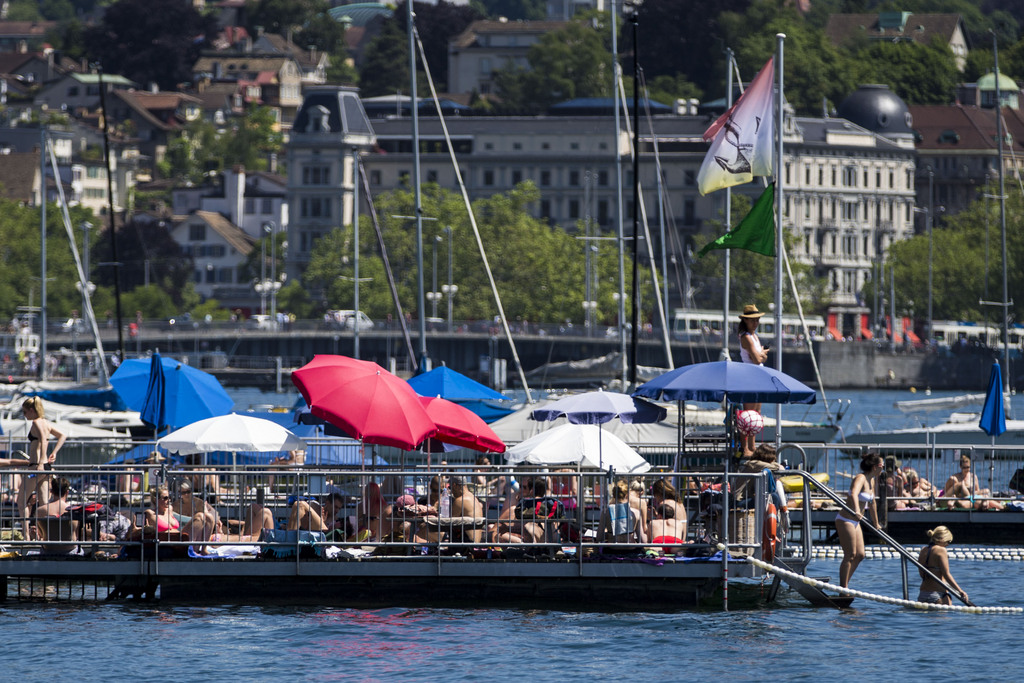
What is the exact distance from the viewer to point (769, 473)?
24.1 metres

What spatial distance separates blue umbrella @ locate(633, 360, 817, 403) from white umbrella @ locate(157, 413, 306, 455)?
165 inches

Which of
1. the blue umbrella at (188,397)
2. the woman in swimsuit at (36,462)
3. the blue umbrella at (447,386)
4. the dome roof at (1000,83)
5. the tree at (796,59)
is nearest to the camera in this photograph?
the woman in swimsuit at (36,462)

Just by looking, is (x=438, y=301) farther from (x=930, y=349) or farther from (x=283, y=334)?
(x=930, y=349)

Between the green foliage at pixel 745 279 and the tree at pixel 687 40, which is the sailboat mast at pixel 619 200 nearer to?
the green foliage at pixel 745 279

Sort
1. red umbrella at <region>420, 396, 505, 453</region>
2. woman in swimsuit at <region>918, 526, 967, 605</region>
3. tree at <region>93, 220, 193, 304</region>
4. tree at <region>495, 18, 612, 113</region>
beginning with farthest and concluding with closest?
tree at <region>495, 18, 612, 113</region>, tree at <region>93, 220, 193, 304</region>, red umbrella at <region>420, 396, 505, 453</region>, woman in swimsuit at <region>918, 526, 967, 605</region>

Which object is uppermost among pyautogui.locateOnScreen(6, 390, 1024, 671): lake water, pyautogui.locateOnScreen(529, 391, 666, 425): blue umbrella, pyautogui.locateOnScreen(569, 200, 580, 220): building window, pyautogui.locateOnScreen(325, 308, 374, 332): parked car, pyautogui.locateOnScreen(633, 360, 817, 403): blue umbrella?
pyautogui.locateOnScreen(569, 200, 580, 220): building window

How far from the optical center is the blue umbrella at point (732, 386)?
25.9 m

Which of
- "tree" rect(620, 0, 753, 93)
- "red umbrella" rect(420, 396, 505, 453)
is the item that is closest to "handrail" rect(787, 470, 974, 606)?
"red umbrella" rect(420, 396, 505, 453)

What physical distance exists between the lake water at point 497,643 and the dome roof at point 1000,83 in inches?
6245

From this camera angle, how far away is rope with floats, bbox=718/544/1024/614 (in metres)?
24.1

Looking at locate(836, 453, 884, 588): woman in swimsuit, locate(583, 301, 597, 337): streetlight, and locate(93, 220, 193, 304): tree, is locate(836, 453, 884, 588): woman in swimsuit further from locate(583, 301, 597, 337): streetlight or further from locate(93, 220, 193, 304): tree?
locate(93, 220, 193, 304): tree

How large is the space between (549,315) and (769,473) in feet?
361

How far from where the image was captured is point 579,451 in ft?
88.2

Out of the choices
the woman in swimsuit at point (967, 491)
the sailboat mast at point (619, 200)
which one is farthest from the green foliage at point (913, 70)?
the woman in swimsuit at point (967, 491)
